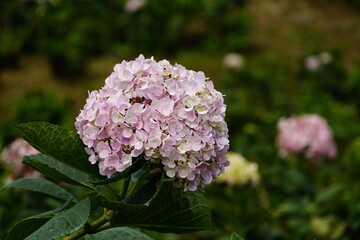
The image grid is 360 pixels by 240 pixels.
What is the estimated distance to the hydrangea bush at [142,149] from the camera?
1.20 metres

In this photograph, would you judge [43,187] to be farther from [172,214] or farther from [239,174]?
[239,174]

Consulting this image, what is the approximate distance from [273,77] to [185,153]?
186 inches

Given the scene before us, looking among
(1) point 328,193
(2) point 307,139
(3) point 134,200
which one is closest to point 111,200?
(3) point 134,200

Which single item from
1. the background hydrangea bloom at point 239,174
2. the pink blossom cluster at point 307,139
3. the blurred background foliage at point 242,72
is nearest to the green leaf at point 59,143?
the blurred background foliage at point 242,72

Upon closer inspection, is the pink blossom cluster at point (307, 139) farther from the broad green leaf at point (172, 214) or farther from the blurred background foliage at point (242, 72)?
the broad green leaf at point (172, 214)

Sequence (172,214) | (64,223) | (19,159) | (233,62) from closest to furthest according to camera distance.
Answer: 1. (64,223)
2. (172,214)
3. (19,159)
4. (233,62)

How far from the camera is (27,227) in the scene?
4.19ft

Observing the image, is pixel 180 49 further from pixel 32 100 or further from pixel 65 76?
pixel 32 100

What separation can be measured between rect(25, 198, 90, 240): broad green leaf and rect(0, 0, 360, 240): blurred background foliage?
1487 mm

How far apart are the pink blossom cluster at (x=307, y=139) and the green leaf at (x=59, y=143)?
2309mm

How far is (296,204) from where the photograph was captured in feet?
10.3

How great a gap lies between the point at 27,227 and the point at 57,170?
0.15m

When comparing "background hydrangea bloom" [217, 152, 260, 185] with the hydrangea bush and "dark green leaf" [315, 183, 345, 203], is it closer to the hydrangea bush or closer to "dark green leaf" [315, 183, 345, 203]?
"dark green leaf" [315, 183, 345, 203]

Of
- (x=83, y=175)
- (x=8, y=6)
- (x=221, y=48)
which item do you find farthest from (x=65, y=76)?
(x=83, y=175)
